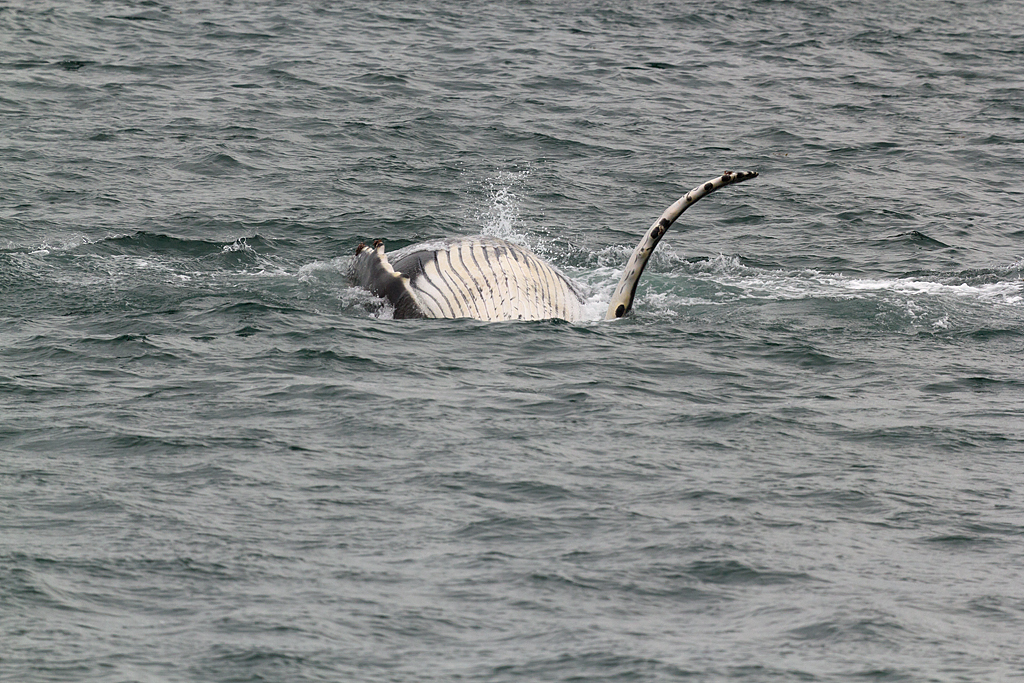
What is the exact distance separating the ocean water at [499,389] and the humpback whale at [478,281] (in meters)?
0.27

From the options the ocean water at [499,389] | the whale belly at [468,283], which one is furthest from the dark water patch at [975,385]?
the whale belly at [468,283]

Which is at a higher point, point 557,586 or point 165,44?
point 165,44

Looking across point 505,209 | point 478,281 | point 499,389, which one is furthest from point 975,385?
point 505,209

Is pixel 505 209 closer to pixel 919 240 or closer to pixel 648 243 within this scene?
pixel 919 240

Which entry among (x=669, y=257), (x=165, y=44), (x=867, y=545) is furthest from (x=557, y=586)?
(x=165, y=44)

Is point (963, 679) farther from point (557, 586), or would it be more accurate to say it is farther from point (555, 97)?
point (555, 97)

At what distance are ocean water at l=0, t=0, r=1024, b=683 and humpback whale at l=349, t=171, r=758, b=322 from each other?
10.5 inches

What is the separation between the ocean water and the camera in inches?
319

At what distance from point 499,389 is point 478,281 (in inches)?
65.7

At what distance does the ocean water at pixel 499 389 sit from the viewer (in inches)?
319

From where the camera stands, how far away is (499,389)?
39.3 ft

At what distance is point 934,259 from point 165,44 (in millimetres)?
15436

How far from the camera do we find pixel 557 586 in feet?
27.9

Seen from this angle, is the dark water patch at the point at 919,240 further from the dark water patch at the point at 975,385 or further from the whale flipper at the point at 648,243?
the whale flipper at the point at 648,243
